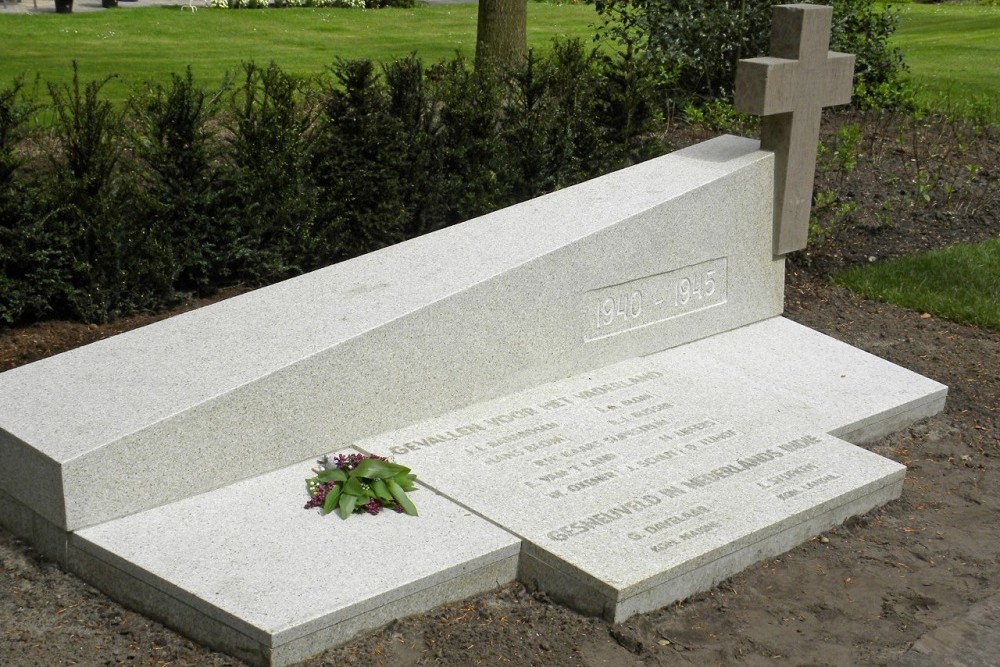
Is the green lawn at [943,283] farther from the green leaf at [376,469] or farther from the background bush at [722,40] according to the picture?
the green leaf at [376,469]

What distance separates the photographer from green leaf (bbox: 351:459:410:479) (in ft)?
15.3

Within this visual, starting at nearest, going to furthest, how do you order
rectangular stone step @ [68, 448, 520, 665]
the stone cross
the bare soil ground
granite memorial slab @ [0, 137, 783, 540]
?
1. rectangular stone step @ [68, 448, 520, 665]
2. the bare soil ground
3. granite memorial slab @ [0, 137, 783, 540]
4. the stone cross

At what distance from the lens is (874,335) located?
24.2 ft

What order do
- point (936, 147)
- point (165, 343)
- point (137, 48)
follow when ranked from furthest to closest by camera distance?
point (137, 48)
point (936, 147)
point (165, 343)

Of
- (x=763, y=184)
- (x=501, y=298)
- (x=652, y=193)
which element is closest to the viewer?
(x=501, y=298)

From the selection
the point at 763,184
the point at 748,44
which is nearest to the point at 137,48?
the point at 748,44

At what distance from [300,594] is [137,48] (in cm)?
1426

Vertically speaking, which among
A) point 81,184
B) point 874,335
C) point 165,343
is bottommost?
point 874,335

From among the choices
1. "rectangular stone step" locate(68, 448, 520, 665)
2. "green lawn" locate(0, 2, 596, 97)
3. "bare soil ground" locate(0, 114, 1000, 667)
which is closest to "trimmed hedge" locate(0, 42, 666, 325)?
"bare soil ground" locate(0, 114, 1000, 667)

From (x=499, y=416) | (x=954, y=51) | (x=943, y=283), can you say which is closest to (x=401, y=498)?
(x=499, y=416)

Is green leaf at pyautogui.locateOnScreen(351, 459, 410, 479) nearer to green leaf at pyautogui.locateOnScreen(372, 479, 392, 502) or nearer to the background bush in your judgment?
green leaf at pyautogui.locateOnScreen(372, 479, 392, 502)

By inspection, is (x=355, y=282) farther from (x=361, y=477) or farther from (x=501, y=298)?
(x=361, y=477)

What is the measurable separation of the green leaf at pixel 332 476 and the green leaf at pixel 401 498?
0.18m

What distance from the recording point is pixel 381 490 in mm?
4633
